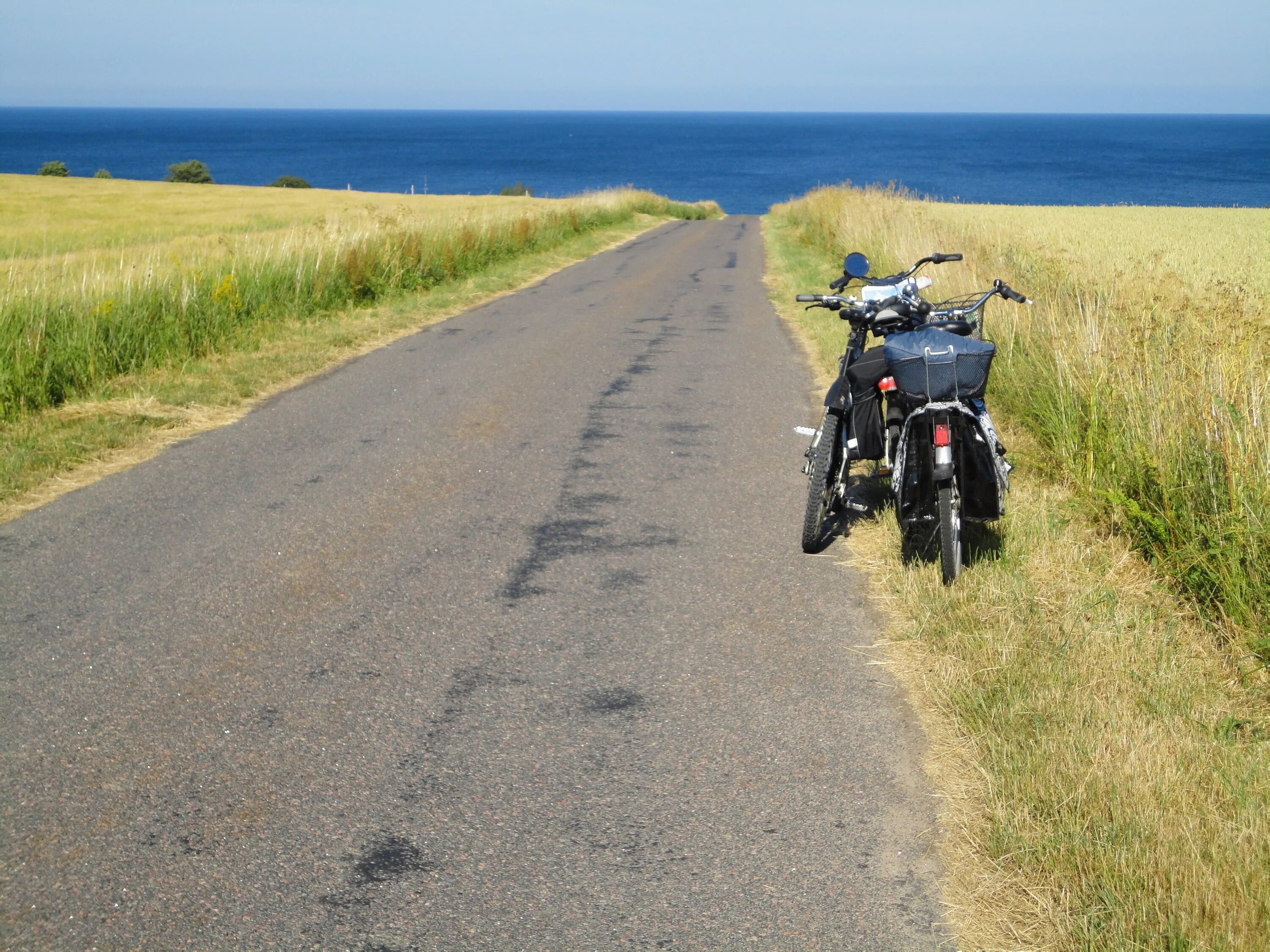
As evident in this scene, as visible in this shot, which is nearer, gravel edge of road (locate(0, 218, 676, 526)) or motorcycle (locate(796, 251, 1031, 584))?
motorcycle (locate(796, 251, 1031, 584))

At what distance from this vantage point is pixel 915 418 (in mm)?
4902

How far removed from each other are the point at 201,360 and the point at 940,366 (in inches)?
331

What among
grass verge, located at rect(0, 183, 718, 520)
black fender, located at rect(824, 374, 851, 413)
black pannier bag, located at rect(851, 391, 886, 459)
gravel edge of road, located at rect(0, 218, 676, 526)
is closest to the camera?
black pannier bag, located at rect(851, 391, 886, 459)

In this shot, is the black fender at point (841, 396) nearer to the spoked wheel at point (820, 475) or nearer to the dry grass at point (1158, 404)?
the spoked wheel at point (820, 475)

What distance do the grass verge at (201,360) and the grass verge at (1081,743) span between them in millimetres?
5232

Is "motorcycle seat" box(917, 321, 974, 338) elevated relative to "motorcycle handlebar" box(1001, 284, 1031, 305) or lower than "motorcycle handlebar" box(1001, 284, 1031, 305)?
lower

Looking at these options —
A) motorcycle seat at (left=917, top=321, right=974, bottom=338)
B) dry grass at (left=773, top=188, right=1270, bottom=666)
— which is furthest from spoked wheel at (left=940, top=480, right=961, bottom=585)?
dry grass at (left=773, top=188, right=1270, bottom=666)

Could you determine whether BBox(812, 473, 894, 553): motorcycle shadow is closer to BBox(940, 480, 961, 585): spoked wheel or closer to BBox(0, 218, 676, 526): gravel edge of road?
BBox(940, 480, 961, 585): spoked wheel

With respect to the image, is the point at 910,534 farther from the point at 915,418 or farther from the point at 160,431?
the point at 160,431

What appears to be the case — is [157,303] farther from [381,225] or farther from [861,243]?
[861,243]

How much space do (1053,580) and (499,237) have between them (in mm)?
19192

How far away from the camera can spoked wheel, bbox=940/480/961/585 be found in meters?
4.76

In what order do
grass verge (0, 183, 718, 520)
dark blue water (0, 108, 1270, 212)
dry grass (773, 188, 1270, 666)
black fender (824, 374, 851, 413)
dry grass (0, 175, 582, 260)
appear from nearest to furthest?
dry grass (773, 188, 1270, 666) → black fender (824, 374, 851, 413) → grass verge (0, 183, 718, 520) → dry grass (0, 175, 582, 260) → dark blue water (0, 108, 1270, 212)

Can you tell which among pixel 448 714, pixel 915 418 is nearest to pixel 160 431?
pixel 448 714
